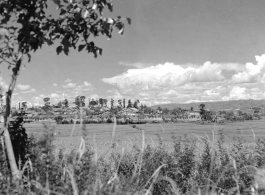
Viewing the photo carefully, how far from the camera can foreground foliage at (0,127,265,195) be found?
3.79 m

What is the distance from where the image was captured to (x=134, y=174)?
3926mm

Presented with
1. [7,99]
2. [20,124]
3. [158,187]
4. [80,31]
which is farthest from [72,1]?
[158,187]

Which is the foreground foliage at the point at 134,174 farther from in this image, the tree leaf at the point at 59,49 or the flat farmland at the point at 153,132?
the tree leaf at the point at 59,49

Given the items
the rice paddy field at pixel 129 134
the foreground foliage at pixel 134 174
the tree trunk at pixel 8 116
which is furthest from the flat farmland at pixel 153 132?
the tree trunk at pixel 8 116

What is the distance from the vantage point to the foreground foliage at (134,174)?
3.79m

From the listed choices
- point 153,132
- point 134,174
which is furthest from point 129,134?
point 134,174

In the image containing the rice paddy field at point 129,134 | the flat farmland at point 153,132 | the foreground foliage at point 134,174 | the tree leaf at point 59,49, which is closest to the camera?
the foreground foliage at point 134,174

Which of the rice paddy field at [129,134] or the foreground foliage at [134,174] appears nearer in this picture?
the foreground foliage at [134,174]

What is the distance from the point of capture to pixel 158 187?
585 centimetres

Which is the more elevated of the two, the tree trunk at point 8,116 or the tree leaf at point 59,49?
the tree leaf at point 59,49

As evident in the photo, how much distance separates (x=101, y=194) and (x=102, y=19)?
215cm

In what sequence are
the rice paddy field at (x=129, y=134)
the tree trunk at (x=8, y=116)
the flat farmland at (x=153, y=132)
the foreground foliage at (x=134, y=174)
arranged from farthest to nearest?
the flat farmland at (x=153, y=132), the rice paddy field at (x=129, y=134), the tree trunk at (x=8, y=116), the foreground foliage at (x=134, y=174)

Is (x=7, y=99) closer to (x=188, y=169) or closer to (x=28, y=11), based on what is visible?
(x=28, y=11)

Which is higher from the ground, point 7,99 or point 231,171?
point 7,99
